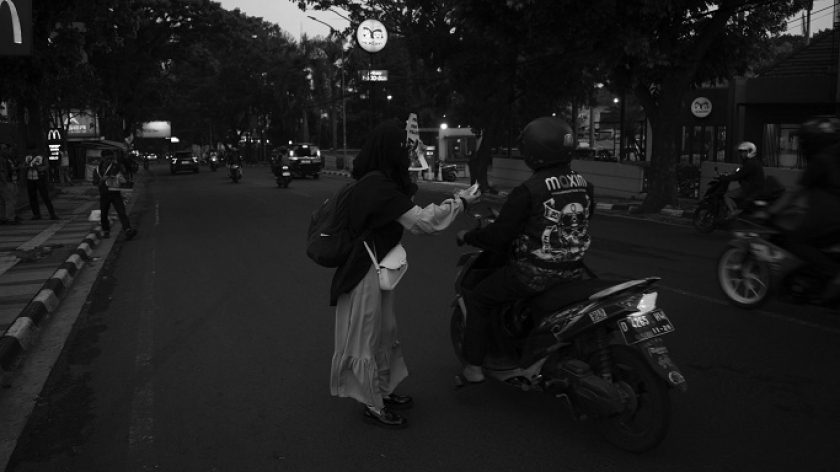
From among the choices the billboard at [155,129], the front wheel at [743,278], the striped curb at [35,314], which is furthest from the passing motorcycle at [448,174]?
the billboard at [155,129]

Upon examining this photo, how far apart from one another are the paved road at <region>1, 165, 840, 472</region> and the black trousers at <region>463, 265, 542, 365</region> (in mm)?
436

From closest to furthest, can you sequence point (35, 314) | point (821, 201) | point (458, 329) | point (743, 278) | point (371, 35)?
1. point (458, 329)
2. point (821, 201)
3. point (743, 278)
4. point (35, 314)
5. point (371, 35)

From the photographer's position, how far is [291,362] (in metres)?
6.10

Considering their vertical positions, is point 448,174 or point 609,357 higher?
point 448,174

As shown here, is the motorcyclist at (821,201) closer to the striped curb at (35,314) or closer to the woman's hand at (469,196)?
the woman's hand at (469,196)

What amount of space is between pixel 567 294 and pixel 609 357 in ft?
1.31

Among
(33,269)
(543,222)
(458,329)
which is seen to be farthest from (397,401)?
(33,269)

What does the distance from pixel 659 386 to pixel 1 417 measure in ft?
13.3

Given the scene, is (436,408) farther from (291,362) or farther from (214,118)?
(214,118)

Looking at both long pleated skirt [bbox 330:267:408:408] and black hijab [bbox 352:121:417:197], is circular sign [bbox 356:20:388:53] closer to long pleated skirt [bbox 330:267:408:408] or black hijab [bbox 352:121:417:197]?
black hijab [bbox 352:121:417:197]

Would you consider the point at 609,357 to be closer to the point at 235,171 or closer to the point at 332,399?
the point at 332,399

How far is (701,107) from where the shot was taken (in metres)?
29.1

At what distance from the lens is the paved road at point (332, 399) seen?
4227 mm

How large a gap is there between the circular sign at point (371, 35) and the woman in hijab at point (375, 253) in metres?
21.3
